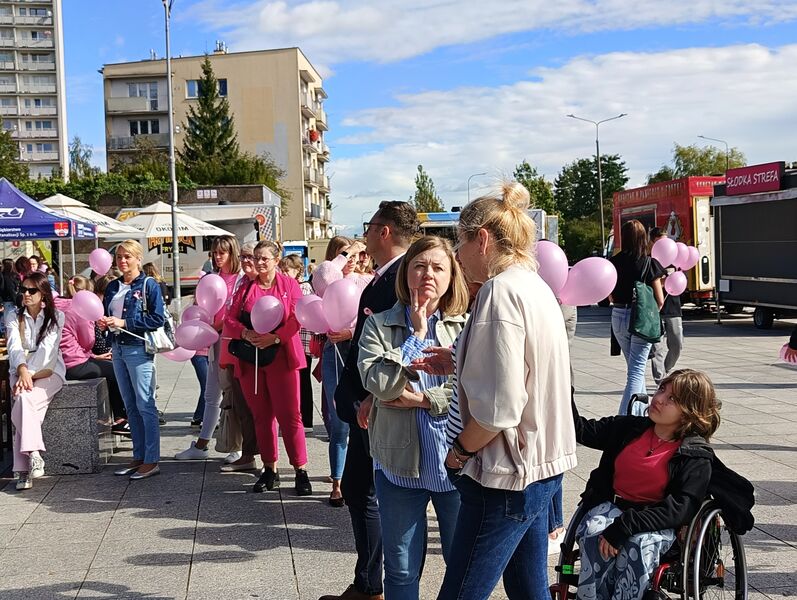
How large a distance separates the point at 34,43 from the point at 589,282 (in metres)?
119

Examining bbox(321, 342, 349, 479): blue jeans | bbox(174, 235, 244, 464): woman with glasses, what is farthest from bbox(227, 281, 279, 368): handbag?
bbox(174, 235, 244, 464): woman with glasses

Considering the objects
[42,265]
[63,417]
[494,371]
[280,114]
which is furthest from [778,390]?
[280,114]

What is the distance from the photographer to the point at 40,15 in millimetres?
108625

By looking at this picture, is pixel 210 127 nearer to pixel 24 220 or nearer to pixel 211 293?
pixel 24 220

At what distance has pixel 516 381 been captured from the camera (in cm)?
263

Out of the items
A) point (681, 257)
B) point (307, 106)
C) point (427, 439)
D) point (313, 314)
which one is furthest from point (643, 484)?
point (307, 106)

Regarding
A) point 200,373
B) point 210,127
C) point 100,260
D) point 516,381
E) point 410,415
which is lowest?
point 200,373

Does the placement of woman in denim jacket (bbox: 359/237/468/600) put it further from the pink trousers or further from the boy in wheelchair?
the pink trousers

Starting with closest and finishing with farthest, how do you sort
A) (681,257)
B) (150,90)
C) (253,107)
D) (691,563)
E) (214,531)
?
(691,563) → (214,531) → (681,257) → (253,107) → (150,90)

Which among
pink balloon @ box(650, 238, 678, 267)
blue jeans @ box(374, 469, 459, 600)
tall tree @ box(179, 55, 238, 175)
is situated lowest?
blue jeans @ box(374, 469, 459, 600)

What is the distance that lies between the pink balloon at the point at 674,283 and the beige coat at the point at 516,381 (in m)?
7.10

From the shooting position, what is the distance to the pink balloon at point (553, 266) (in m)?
5.14

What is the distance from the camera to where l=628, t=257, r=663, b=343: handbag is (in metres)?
8.16

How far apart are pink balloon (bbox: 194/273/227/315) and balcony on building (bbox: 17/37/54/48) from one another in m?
116
